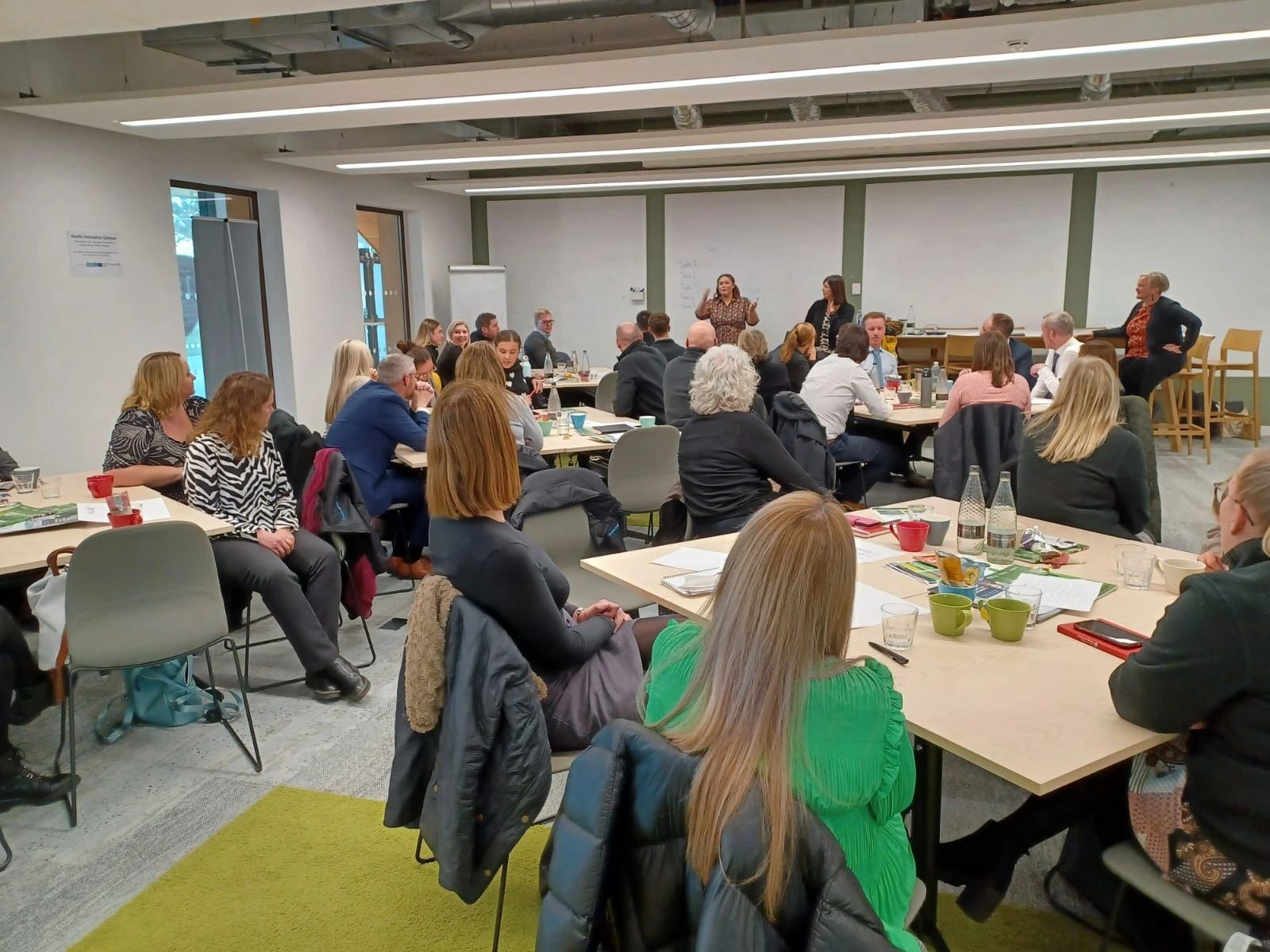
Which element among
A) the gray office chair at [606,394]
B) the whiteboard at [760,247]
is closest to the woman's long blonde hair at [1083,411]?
the gray office chair at [606,394]

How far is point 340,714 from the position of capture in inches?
138

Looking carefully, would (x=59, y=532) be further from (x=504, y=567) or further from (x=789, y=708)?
(x=789, y=708)

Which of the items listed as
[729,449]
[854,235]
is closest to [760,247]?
[854,235]

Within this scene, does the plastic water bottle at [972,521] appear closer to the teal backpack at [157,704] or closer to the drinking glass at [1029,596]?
the drinking glass at [1029,596]

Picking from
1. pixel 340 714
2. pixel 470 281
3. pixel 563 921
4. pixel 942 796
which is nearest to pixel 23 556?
pixel 340 714

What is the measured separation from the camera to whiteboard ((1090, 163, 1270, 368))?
9.62 m

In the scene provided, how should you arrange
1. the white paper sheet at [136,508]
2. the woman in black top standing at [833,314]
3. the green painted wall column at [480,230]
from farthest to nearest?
the green painted wall column at [480,230], the woman in black top standing at [833,314], the white paper sheet at [136,508]

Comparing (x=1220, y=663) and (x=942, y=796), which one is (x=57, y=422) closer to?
(x=942, y=796)

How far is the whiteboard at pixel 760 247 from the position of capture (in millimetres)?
11156

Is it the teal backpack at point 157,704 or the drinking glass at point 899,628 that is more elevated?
the drinking glass at point 899,628

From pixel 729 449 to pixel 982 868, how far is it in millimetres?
1897

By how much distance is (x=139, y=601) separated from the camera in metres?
2.83

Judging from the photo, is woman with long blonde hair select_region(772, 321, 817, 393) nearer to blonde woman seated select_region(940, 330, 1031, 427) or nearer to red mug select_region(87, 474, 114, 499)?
blonde woman seated select_region(940, 330, 1031, 427)

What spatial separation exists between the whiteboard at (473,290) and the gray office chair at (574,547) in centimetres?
855
